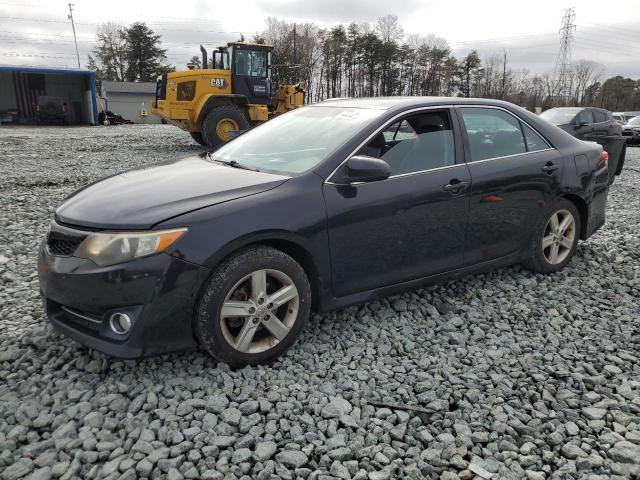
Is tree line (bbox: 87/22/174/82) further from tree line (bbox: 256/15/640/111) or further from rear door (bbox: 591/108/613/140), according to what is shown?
rear door (bbox: 591/108/613/140)

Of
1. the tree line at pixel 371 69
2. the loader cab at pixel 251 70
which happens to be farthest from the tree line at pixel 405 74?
the loader cab at pixel 251 70

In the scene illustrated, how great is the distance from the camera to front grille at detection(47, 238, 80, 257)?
9.11ft

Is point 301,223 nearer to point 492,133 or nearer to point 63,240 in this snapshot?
point 63,240

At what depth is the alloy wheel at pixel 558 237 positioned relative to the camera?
438 cm

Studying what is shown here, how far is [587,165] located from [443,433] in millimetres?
3145

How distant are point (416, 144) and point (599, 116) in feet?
44.2

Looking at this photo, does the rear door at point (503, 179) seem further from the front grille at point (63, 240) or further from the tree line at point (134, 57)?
the tree line at point (134, 57)

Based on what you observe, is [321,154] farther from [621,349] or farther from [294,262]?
[621,349]

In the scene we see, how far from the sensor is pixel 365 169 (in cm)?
310

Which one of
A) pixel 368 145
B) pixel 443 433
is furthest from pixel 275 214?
pixel 443 433

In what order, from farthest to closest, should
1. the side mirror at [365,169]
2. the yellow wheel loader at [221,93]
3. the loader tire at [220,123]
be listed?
the yellow wheel loader at [221,93]
the loader tire at [220,123]
the side mirror at [365,169]

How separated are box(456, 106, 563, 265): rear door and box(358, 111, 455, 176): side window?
0.18 metres

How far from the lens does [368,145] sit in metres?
3.36

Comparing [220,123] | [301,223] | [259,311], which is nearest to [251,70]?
[220,123]
